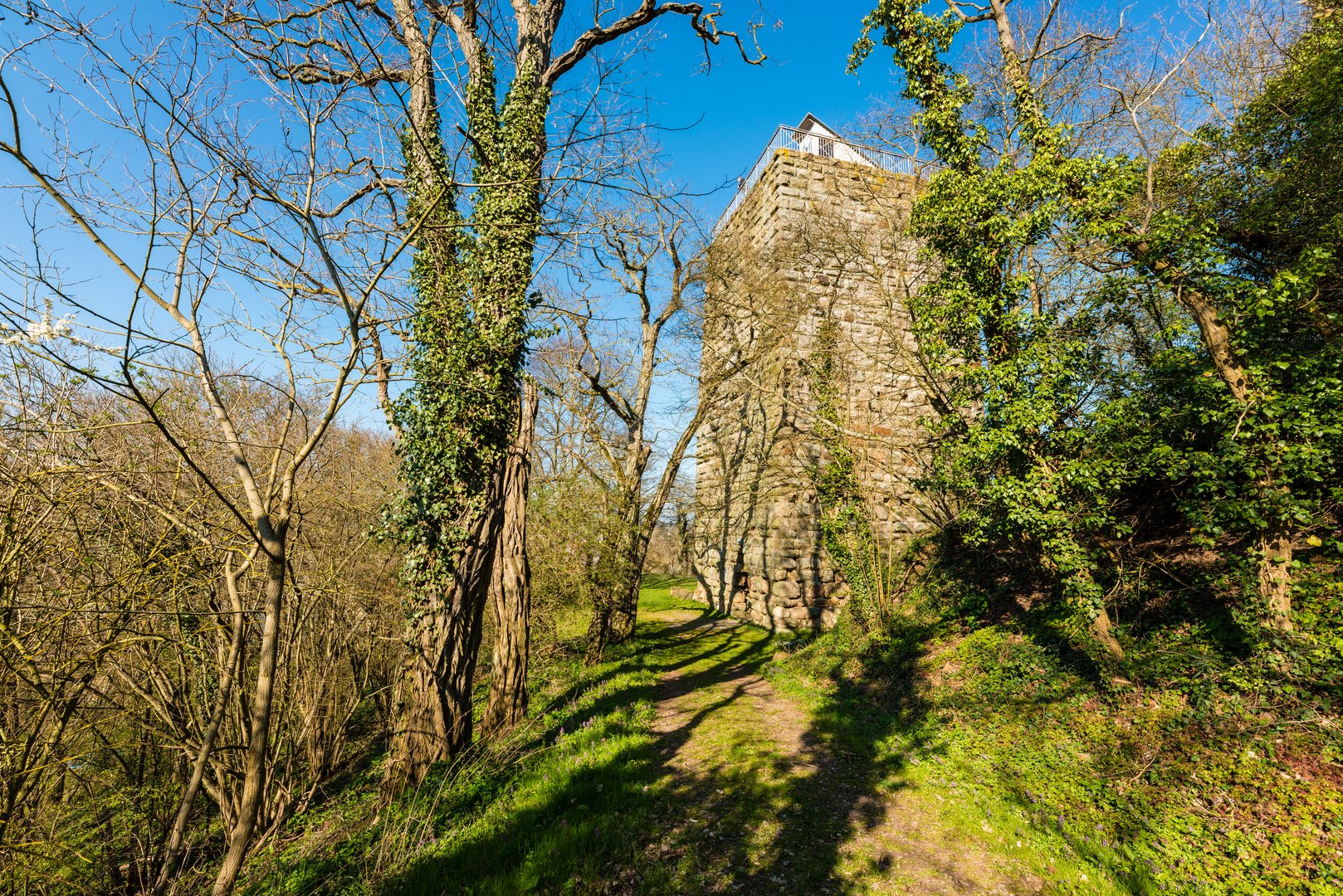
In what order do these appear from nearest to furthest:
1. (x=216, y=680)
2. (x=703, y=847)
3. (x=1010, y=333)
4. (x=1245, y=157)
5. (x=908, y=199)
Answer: (x=703, y=847) < (x=216, y=680) < (x=1010, y=333) < (x=1245, y=157) < (x=908, y=199)

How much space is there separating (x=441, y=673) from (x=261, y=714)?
2.19 meters

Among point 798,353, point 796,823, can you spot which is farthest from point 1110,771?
point 798,353

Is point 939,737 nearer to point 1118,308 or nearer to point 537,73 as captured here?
point 1118,308

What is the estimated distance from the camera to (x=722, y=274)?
11.2 metres

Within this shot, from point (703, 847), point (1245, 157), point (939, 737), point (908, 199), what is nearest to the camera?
point (703, 847)

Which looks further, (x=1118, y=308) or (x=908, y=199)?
(x=908, y=199)

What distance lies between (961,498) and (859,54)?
640 cm

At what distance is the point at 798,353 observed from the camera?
11125mm

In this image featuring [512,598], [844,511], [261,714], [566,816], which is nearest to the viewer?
[261,714]

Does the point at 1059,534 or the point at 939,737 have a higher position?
the point at 1059,534

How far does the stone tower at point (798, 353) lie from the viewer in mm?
10352

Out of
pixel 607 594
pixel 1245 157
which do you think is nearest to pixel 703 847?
pixel 607 594

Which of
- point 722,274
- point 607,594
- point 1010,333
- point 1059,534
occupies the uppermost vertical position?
point 722,274

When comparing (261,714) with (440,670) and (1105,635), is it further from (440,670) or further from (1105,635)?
(1105,635)
